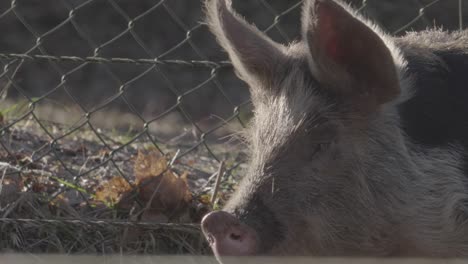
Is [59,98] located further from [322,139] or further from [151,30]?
[322,139]

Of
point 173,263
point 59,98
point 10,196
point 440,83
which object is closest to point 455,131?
point 440,83

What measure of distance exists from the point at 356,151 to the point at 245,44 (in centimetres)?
67

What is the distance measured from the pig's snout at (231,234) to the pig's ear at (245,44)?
2.68 ft

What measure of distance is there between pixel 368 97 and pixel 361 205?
40cm

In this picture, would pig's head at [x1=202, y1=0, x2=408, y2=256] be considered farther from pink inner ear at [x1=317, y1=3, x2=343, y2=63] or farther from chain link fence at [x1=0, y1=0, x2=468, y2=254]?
chain link fence at [x1=0, y1=0, x2=468, y2=254]

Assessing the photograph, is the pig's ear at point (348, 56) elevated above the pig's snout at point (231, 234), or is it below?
above

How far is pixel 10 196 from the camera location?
183 inches

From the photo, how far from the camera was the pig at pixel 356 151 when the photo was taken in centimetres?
A: 362

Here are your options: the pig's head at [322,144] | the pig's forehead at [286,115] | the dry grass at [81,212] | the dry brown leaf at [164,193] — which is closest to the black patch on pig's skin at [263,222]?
the pig's head at [322,144]

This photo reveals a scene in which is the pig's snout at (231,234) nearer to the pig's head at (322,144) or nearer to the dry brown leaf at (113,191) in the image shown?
the pig's head at (322,144)

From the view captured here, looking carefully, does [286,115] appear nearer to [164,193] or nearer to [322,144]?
[322,144]

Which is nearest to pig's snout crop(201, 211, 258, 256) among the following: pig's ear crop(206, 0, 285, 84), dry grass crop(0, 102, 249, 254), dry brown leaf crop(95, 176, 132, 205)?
pig's ear crop(206, 0, 285, 84)

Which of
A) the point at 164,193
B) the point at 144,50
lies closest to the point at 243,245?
the point at 164,193

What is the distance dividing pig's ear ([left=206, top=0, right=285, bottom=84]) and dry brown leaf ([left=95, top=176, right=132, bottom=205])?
93cm
